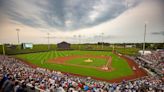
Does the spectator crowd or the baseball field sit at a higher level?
the spectator crowd

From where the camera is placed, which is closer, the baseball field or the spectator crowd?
the spectator crowd

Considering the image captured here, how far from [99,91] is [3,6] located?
1533cm

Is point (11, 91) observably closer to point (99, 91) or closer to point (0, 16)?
point (99, 91)

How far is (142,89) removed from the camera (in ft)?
37.6

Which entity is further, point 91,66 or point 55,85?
point 91,66

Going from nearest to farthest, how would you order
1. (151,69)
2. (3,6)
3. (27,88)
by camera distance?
(27,88) → (3,6) → (151,69)

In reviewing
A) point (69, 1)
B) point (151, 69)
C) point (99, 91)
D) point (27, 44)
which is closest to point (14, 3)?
point (69, 1)

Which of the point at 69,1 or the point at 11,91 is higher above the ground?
the point at 69,1

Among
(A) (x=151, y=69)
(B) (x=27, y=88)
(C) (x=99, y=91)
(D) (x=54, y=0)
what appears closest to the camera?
(B) (x=27, y=88)

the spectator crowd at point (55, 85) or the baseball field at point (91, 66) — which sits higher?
the spectator crowd at point (55, 85)

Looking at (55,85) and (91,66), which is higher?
(55,85)

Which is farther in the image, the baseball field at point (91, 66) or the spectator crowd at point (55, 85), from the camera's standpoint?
the baseball field at point (91, 66)

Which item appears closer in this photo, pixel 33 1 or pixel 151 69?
pixel 33 1

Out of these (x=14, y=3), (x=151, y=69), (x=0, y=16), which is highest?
(x=14, y=3)
